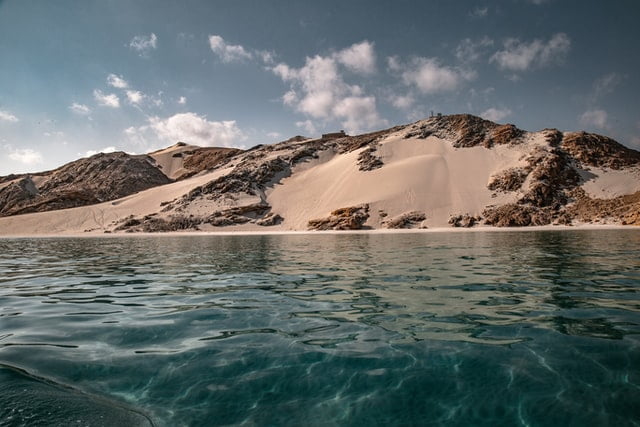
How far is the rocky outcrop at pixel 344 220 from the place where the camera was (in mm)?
43500

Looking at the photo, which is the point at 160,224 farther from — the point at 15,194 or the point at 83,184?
the point at 15,194

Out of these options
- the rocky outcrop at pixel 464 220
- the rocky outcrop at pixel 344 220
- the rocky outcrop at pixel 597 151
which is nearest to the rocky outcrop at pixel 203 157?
the rocky outcrop at pixel 344 220

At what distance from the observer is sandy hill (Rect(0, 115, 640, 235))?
43.2m

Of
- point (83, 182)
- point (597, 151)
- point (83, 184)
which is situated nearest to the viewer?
point (597, 151)

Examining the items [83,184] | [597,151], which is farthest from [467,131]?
[83,184]

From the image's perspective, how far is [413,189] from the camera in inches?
1927

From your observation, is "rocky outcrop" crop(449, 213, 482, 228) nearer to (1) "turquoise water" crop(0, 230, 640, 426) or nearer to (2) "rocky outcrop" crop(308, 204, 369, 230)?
(2) "rocky outcrop" crop(308, 204, 369, 230)

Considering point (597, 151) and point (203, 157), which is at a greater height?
point (203, 157)

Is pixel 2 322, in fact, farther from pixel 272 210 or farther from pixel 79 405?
pixel 272 210

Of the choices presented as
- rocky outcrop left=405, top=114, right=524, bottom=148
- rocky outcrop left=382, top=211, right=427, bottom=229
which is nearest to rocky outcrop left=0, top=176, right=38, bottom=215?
rocky outcrop left=382, top=211, right=427, bottom=229

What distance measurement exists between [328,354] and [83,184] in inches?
3359

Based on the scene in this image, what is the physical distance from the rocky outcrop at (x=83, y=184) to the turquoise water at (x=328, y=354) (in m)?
69.1

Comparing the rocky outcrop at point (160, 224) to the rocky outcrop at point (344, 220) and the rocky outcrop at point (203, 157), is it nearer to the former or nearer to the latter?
the rocky outcrop at point (344, 220)

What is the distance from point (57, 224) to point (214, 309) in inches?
2422
